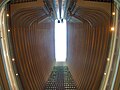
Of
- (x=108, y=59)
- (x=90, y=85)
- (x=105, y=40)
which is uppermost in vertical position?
(x=105, y=40)

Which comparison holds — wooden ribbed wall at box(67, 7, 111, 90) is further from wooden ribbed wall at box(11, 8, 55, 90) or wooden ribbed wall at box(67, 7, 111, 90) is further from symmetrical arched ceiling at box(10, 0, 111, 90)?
wooden ribbed wall at box(11, 8, 55, 90)

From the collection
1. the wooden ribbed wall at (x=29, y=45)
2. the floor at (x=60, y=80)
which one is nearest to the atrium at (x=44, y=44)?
the wooden ribbed wall at (x=29, y=45)

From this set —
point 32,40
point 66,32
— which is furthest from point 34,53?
point 66,32

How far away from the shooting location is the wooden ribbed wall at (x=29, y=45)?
17.2 meters

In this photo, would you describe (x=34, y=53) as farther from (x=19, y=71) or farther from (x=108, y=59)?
(x=108, y=59)

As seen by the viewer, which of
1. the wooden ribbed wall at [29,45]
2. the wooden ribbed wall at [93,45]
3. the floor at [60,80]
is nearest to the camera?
the wooden ribbed wall at [93,45]

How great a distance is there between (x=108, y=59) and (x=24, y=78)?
23.1 ft

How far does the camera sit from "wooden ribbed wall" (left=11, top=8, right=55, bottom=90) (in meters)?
17.2

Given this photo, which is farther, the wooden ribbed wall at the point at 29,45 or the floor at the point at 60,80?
the floor at the point at 60,80

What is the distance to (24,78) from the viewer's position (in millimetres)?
20109

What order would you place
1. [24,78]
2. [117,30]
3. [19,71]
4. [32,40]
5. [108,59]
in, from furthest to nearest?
[32,40]
[24,78]
[19,71]
[108,59]
[117,30]

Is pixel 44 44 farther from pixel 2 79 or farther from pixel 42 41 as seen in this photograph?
pixel 2 79

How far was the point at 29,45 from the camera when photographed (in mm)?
21094

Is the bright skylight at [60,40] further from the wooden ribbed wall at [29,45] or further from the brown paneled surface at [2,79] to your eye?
the brown paneled surface at [2,79]
